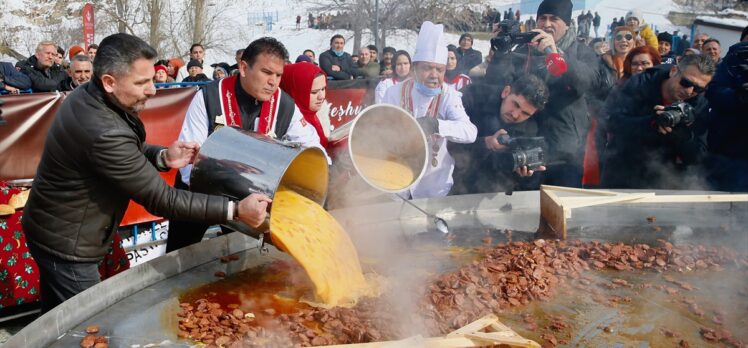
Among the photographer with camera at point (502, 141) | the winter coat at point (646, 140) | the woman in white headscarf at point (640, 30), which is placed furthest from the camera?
the woman in white headscarf at point (640, 30)

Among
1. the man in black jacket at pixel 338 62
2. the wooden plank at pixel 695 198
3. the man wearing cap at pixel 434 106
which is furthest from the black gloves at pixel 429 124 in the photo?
the man in black jacket at pixel 338 62

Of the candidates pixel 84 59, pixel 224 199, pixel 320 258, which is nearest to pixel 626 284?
pixel 320 258

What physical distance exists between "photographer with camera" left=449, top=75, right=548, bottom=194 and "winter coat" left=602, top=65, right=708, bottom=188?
1.11 m

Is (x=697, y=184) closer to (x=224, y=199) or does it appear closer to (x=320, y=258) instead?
(x=320, y=258)

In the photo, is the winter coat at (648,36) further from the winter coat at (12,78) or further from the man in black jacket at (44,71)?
the winter coat at (12,78)

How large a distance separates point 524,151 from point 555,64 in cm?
98

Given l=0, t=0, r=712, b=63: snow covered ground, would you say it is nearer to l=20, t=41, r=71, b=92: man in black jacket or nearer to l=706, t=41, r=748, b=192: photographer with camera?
l=20, t=41, r=71, b=92: man in black jacket

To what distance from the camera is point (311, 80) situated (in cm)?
482

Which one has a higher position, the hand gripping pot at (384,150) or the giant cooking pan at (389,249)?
the hand gripping pot at (384,150)

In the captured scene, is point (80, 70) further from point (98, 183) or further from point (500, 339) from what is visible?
point (500, 339)

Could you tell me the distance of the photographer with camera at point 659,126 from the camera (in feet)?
18.4

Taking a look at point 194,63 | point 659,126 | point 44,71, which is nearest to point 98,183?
point 659,126

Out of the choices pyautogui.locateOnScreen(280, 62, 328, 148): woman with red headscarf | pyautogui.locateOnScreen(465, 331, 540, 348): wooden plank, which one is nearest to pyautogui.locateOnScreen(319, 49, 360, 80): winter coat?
pyautogui.locateOnScreen(280, 62, 328, 148): woman with red headscarf

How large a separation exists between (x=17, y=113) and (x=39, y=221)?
3314mm
